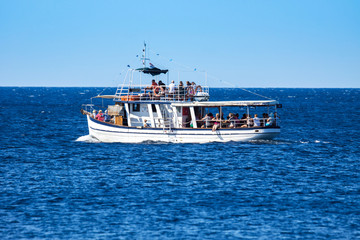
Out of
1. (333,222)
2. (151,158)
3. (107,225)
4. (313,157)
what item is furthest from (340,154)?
(107,225)

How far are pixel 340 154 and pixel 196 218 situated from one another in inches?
815

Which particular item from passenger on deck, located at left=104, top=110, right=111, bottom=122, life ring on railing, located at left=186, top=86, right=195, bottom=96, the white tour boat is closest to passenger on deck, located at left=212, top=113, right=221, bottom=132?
the white tour boat

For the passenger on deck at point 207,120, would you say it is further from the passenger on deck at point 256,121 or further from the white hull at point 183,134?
the passenger on deck at point 256,121

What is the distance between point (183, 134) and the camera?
43406mm

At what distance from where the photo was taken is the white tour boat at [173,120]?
42.8m

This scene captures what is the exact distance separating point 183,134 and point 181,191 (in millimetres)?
15156

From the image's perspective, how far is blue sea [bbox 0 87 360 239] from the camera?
2255 centimetres

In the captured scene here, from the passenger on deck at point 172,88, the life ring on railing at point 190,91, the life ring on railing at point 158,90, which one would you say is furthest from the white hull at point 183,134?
the life ring on railing at point 190,91

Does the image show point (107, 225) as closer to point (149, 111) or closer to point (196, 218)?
point (196, 218)

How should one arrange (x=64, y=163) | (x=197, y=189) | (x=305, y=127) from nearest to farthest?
(x=197, y=189)
(x=64, y=163)
(x=305, y=127)

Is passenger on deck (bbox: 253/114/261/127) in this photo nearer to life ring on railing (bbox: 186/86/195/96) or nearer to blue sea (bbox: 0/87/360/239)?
blue sea (bbox: 0/87/360/239)

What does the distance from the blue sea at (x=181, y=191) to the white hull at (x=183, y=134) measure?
2.33ft

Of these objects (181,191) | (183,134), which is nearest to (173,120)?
(183,134)

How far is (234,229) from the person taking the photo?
2245 cm
